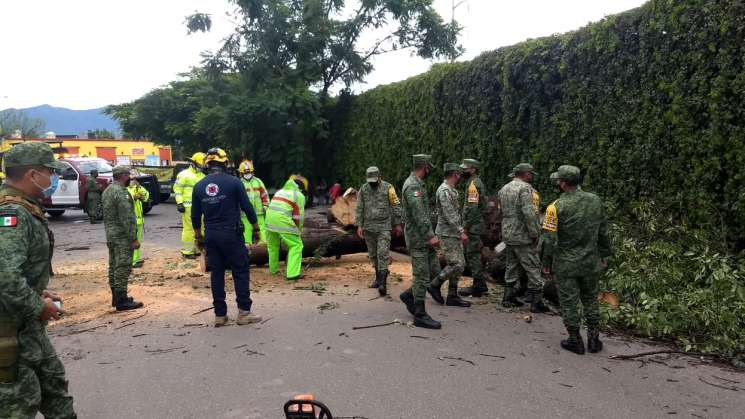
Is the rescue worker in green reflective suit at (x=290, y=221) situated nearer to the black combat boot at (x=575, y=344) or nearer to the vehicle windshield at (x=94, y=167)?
the black combat boot at (x=575, y=344)

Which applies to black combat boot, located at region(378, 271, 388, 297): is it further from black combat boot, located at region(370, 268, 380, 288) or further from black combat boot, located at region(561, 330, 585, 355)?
black combat boot, located at region(561, 330, 585, 355)

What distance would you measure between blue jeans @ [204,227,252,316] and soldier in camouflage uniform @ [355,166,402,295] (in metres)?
2.13

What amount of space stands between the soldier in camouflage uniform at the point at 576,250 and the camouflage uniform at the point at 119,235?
5.10m

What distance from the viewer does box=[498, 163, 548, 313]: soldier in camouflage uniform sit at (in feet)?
20.6

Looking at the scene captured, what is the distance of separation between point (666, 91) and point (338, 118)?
13.2 metres

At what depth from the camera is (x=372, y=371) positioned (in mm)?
4359

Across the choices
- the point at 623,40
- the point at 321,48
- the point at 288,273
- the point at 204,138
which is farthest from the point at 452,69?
the point at 204,138

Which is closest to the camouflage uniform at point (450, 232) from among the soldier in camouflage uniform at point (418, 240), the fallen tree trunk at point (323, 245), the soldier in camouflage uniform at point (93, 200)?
the soldier in camouflage uniform at point (418, 240)

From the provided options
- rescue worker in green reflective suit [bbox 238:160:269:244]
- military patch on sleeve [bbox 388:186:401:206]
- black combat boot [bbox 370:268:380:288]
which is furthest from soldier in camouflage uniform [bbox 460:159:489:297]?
rescue worker in green reflective suit [bbox 238:160:269:244]

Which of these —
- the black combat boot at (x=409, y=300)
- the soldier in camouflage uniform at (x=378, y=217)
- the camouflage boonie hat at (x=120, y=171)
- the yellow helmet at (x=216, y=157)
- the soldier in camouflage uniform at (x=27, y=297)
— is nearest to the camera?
the soldier in camouflage uniform at (x=27, y=297)

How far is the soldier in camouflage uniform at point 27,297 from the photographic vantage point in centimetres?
257

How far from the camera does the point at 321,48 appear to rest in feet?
60.8

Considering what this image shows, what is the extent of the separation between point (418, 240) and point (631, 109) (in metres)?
3.68

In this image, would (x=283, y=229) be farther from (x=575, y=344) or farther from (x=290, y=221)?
(x=575, y=344)
